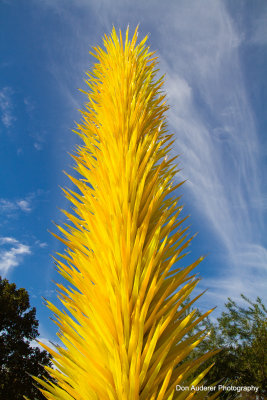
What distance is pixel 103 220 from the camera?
28.5 inches

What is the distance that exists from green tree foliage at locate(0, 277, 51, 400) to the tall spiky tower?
13.4 m

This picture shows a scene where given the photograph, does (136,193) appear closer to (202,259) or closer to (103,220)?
(103,220)

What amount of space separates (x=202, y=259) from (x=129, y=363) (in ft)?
1.04

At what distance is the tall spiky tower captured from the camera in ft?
1.73

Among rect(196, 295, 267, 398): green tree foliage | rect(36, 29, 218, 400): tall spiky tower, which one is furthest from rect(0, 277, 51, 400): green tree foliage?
rect(36, 29, 218, 400): tall spiky tower

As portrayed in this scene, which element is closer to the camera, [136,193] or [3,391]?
[136,193]

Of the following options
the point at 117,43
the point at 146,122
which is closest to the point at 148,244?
the point at 146,122

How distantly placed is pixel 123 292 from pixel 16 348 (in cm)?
1642

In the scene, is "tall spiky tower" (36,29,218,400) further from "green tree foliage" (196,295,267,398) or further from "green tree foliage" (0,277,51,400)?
"green tree foliage" (0,277,51,400)

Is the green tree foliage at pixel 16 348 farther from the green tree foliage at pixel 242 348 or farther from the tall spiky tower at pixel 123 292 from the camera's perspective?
the tall spiky tower at pixel 123 292

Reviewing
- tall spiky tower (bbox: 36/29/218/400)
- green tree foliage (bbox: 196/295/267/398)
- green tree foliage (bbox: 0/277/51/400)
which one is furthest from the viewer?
green tree foliage (bbox: 0/277/51/400)

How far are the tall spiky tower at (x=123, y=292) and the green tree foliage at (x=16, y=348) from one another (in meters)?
13.4

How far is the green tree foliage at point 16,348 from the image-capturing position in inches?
494

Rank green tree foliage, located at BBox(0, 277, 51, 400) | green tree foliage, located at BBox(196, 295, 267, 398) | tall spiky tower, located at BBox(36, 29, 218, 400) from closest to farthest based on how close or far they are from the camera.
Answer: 1. tall spiky tower, located at BBox(36, 29, 218, 400)
2. green tree foliage, located at BBox(196, 295, 267, 398)
3. green tree foliage, located at BBox(0, 277, 51, 400)
